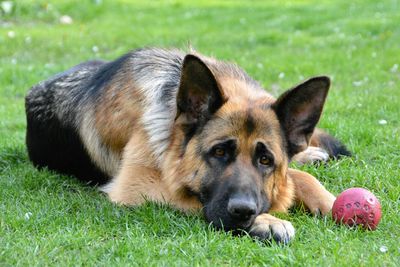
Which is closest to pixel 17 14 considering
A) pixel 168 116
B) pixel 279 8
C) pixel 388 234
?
pixel 279 8

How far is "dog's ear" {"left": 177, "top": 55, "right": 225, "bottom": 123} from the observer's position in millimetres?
4266

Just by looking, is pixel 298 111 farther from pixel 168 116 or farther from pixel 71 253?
pixel 71 253

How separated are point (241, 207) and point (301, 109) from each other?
894mm

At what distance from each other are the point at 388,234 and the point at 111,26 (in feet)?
37.2

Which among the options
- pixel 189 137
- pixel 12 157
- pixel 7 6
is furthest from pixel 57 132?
pixel 7 6

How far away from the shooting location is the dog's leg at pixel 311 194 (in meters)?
4.71

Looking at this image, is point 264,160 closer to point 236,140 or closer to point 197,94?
point 236,140

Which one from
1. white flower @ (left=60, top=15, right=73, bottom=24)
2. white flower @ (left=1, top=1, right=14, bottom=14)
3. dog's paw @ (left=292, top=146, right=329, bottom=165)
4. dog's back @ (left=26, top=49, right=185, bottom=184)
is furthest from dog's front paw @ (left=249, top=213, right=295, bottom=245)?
white flower @ (left=1, top=1, right=14, bottom=14)

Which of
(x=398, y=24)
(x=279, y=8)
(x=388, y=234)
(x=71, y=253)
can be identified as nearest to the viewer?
(x=71, y=253)

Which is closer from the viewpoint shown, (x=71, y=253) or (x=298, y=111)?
(x=71, y=253)

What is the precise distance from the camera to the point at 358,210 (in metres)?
4.36

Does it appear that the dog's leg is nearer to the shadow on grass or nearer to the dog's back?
the dog's back

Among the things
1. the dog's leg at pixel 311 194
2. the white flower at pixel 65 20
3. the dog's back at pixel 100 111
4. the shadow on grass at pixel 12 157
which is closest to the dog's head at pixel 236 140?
the dog's leg at pixel 311 194

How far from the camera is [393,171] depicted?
5504 mm
